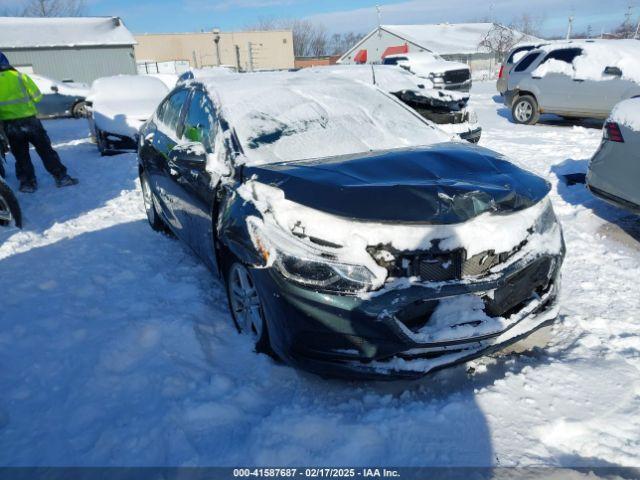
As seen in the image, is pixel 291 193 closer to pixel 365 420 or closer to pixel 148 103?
pixel 365 420

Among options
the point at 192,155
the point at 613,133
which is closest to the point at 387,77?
the point at 613,133

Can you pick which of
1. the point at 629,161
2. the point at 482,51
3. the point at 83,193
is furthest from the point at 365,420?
the point at 482,51

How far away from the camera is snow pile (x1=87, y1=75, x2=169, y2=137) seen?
9.00 metres

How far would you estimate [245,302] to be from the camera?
9.15 feet

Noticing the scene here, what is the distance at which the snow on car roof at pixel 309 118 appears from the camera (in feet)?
10.1

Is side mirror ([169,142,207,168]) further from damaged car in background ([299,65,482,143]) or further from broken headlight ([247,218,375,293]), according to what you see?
damaged car in background ([299,65,482,143])

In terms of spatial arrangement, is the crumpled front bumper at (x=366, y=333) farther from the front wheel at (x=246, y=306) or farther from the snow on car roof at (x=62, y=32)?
the snow on car roof at (x=62, y=32)

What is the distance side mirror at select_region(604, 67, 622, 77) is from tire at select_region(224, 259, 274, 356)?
10.2m

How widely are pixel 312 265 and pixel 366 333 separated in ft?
1.34

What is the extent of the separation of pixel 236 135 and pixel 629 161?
11.7 ft

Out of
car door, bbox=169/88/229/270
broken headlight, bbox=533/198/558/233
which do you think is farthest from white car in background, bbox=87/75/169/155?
Result: broken headlight, bbox=533/198/558/233

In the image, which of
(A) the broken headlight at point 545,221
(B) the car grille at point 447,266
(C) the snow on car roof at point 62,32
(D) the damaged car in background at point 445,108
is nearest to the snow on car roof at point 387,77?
(D) the damaged car in background at point 445,108

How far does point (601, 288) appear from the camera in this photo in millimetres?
3457

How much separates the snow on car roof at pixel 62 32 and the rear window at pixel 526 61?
2528cm
